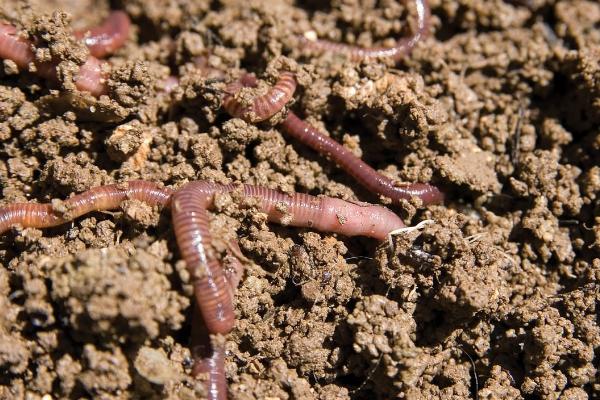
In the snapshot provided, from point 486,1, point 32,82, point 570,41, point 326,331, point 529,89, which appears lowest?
point 326,331

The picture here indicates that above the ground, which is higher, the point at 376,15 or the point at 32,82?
the point at 376,15

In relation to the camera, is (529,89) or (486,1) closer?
(529,89)

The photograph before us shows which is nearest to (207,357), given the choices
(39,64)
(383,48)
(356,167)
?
(356,167)

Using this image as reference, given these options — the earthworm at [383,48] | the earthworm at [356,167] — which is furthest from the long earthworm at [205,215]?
the earthworm at [383,48]

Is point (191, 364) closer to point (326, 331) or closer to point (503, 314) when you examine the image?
point (326, 331)

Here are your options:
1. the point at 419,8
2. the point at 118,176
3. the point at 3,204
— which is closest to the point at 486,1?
the point at 419,8

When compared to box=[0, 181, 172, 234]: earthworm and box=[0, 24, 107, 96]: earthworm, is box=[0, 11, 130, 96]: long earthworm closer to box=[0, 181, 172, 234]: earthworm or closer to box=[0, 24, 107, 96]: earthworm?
box=[0, 24, 107, 96]: earthworm
